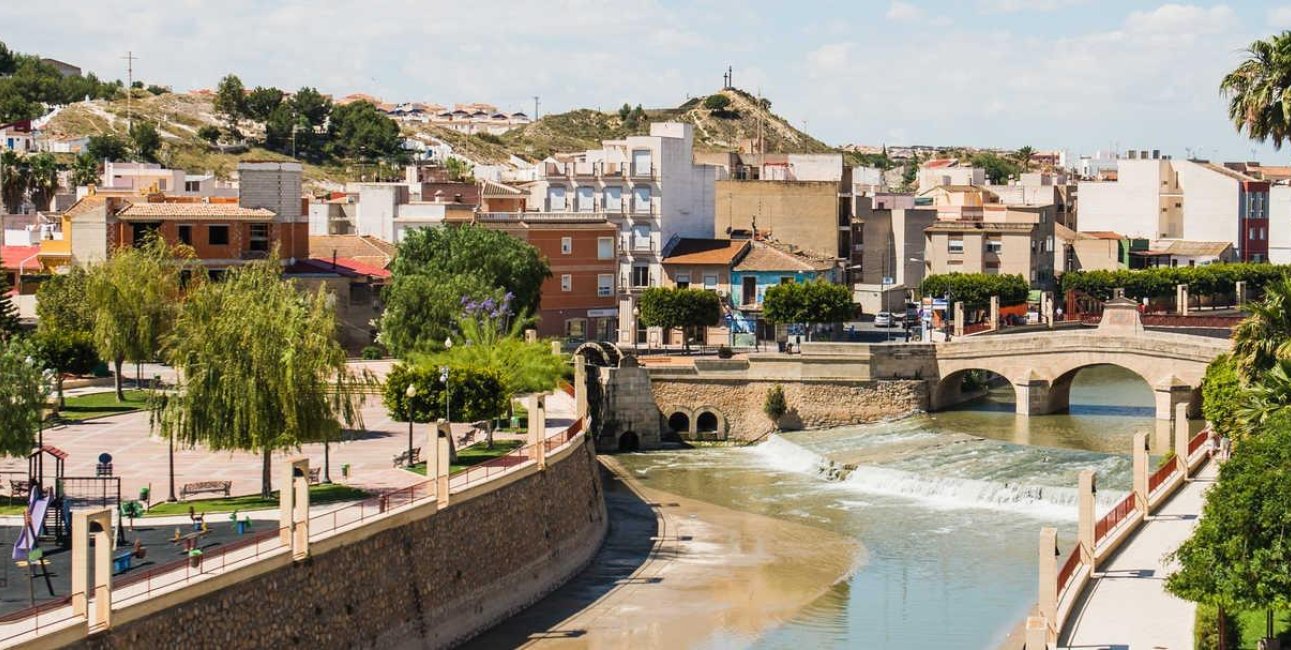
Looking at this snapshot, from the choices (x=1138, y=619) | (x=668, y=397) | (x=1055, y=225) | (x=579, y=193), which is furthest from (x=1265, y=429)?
(x=1055, y=225)

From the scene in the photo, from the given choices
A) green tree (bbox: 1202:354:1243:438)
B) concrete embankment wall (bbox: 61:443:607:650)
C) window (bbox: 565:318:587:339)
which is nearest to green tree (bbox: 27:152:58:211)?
window (bbox: 565:318:587:339)

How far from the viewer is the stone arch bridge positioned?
7869 cm

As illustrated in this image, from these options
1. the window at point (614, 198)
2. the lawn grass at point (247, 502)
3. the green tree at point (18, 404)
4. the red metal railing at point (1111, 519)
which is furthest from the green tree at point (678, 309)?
the green tree at point (18, 404)

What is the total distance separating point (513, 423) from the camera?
62312 millimetres

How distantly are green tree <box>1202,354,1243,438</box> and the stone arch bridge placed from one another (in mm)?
16076

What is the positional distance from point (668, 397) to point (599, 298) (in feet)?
57.7

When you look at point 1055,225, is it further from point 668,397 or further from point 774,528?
point 774,528

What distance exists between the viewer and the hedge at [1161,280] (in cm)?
11494

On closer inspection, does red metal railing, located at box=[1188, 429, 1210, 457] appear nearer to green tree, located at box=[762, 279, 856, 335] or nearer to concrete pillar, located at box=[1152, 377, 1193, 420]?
concrete pillar, located at box=[1152, 377, 1193, 420]

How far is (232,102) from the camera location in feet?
582

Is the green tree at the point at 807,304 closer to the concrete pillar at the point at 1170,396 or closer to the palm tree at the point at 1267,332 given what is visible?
the concrete pillar at the point at 1170,396

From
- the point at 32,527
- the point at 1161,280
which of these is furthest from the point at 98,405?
the point at 1161,280

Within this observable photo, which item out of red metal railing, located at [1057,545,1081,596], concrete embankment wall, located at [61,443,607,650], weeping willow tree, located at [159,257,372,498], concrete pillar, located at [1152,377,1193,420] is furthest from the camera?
concrete pillar, located at [1152,377,1193,420]

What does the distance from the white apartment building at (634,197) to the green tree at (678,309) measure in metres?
7.62
